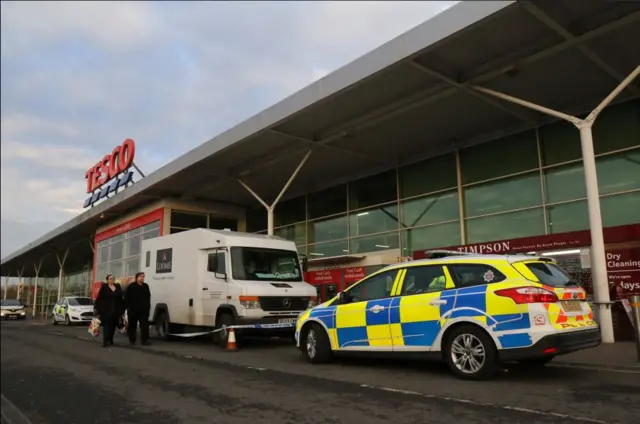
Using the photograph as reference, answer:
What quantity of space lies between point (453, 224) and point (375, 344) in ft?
33.5

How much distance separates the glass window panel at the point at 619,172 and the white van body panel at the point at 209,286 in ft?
27.4

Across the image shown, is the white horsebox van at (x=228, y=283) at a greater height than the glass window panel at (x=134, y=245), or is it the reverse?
the glass window panel at (x=134, y=245)

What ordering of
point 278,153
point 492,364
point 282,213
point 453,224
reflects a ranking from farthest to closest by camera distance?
point 282,213 < point 278,153 < point 453,224 < point 492,364

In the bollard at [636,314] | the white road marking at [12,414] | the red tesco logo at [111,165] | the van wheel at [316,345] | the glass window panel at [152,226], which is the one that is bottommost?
the white road marking at [12,414]

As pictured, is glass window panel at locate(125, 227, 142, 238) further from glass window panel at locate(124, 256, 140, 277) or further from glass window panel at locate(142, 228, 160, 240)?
glass window panel at locate(124, 256, 140, 277)

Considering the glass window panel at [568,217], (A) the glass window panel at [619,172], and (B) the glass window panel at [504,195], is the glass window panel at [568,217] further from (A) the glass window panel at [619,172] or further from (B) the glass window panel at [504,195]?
(A) the glass window panel at [619,172]

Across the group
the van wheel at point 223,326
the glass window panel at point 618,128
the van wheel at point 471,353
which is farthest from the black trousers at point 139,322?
the glass window panel at point 618,128

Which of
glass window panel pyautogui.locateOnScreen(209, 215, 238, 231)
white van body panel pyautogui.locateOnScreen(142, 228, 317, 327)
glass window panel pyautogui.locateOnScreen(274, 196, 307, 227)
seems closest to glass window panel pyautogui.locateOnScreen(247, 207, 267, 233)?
glass window panel pyautogui.locateOnScreen(209, 215, 238, 231)

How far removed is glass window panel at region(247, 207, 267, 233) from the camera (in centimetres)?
2686

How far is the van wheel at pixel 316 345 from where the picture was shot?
29.5ft

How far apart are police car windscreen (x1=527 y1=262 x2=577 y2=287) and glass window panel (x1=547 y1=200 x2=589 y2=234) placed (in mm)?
7971

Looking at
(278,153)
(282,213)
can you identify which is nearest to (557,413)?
(278,153)

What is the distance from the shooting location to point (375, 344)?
26.8ft

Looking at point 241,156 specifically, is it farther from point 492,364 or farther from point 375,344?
point 492,364
